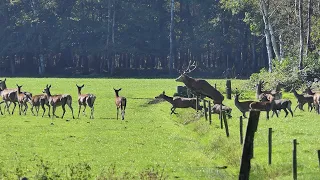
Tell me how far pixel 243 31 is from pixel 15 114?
6382 centimetres

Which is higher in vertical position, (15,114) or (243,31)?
(243,31)

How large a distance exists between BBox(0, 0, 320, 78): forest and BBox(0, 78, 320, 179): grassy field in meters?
60.2

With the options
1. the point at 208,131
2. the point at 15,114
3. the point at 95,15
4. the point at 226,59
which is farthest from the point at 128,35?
the point at 208,131

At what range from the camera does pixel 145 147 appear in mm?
28984

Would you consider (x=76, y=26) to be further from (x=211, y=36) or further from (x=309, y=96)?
(x=309, y=96)

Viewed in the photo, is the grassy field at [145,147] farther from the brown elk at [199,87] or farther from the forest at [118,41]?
the forest at [118,41]

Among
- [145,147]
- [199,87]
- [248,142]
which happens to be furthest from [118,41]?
[248,142]

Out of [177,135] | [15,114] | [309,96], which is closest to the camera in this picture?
[177,135]

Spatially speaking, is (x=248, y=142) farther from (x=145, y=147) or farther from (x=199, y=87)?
(x=199, y=87)

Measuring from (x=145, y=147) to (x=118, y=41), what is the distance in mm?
76591

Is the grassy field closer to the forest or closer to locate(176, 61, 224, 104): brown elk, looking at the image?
locate(176, 61, 224, 104): brown elk

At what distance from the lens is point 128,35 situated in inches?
4136

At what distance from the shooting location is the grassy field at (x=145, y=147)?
2264 centimetres

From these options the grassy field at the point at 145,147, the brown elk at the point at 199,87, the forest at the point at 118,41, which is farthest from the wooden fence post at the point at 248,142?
the forest at the point at 118,41
